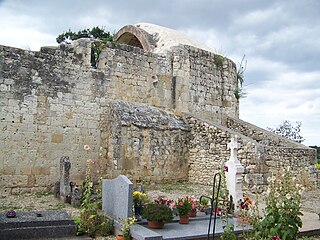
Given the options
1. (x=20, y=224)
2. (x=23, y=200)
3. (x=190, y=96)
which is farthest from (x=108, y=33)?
(x=20, y=224)

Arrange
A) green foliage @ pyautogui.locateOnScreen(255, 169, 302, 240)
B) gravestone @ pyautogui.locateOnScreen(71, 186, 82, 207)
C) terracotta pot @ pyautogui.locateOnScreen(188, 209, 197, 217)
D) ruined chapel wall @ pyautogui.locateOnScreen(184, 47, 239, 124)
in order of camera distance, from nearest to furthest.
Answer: green foliage @ pyautogui.locateOnScreen(255, 169, 302, 240) < terracotta pot @ pyautogui.locateOnScreen(188, 209, 197, 217) < gravestone @ pyautogui.locateOnScreen(71, 186, 82, 207) < ruined chapel wall @ pyautogui.locateOnScreen(184, 47, 239, 124)

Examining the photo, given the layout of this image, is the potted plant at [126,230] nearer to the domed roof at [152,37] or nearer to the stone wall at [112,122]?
the stone wall at [112,122]

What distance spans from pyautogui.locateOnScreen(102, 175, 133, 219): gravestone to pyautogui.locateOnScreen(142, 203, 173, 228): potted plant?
32 cm

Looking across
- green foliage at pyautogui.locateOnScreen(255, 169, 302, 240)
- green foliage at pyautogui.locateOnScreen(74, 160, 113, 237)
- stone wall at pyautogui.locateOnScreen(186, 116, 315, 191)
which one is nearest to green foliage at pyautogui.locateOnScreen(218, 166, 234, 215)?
green foliage at pyautogui.locateOnScreen(255, 169, 302, 240)

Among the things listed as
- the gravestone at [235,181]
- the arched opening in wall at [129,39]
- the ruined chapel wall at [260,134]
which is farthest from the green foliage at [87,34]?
the gravestone at [235,181]

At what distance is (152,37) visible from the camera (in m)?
16.5

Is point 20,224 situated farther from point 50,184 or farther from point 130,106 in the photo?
point 130,106

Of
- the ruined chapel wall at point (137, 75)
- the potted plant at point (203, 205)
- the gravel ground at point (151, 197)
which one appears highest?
the ruined chapel wall at point (137, 75)

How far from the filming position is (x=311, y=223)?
730 centimetres

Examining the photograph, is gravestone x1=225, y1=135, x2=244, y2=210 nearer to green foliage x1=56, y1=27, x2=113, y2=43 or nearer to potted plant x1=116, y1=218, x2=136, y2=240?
potted plant x1=116, y1=218, x2=136, y2=240

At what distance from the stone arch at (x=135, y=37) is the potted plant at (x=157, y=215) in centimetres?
1023

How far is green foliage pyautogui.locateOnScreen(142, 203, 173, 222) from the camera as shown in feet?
21.1

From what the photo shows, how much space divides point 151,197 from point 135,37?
947cm

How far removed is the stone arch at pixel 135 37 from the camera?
15903 millimetres
